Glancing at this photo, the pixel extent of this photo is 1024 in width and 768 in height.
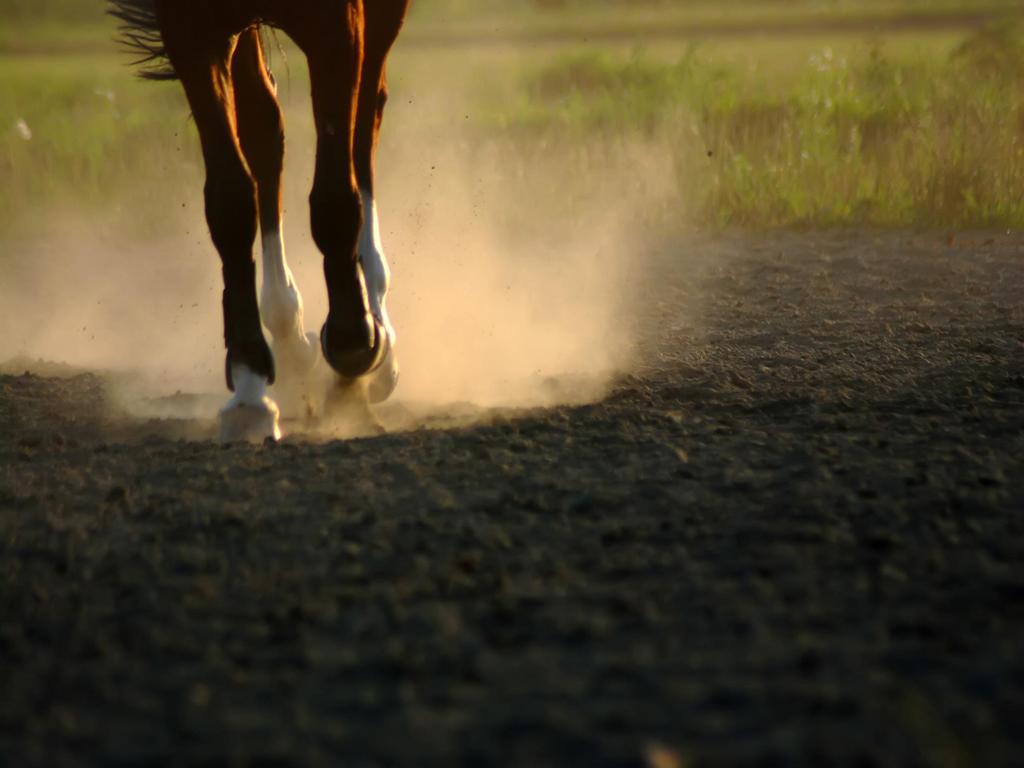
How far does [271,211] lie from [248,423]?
0.97 metres

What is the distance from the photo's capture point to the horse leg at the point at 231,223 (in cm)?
368

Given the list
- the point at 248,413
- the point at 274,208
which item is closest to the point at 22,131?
the point at 274,208

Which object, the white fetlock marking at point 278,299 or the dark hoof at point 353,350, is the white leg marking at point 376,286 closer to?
the dark hoof at point 353,350

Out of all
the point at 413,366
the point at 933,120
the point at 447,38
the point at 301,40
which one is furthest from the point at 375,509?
the point at 447,38

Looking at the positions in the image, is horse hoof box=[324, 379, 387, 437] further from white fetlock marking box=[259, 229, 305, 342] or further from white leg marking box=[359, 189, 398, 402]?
white fetlock marking box=[259, 229, 305, 342]

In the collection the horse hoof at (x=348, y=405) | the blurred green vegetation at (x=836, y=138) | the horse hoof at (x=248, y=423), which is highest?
the horse hoof at (x=248, y=423)

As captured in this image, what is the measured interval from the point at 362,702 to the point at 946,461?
167cm

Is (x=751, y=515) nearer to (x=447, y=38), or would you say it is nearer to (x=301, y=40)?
(x=301, y=40)

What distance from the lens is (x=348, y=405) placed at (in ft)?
13.9

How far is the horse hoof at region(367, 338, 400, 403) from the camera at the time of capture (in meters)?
4.36

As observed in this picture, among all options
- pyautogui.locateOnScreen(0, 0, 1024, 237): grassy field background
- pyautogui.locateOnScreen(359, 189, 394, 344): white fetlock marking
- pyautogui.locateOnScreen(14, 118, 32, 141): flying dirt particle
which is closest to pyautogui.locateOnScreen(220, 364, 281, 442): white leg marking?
pyautogui.locateOnScreen(359, 189, 394, 344): white fetlock marking

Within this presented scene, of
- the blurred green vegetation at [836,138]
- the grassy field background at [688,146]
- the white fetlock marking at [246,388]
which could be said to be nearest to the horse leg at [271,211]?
the white fetlock marking at [246,388]

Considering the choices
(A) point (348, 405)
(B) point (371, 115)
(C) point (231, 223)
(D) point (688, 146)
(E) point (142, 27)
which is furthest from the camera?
(D) point (688, 146)

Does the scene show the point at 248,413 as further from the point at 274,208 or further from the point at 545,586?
the point at 545,586
